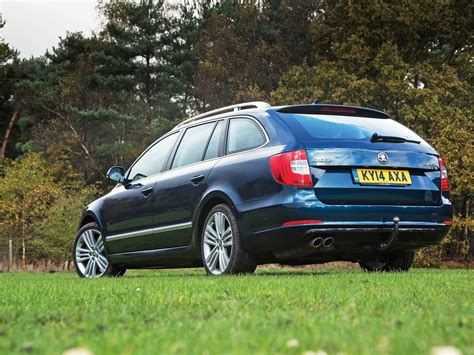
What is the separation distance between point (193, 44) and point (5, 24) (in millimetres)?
12191

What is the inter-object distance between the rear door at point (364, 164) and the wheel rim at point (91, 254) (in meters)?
3.91

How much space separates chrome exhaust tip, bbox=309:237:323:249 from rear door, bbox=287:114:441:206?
1.25 feet

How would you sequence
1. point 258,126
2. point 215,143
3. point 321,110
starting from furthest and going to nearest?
point 215,143
point 321,110
point 258,126

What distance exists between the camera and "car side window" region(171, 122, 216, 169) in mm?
9273

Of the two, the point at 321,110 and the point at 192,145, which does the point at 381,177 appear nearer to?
the point at 321,110

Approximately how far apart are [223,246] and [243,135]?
119 centimetres

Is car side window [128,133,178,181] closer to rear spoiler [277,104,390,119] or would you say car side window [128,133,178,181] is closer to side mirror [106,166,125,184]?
side mirror [106,166,125,184]

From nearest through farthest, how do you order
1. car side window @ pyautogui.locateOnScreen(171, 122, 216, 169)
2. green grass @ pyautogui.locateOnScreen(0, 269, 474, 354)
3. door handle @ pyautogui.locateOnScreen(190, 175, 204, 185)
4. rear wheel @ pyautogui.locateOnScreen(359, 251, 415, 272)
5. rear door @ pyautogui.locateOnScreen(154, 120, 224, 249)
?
1. green grass @ pyautogui.locateOnScreen(0, 269, 474, 354)
2. door handle @ pyautogui.locateOnScreen(190, 175, 204, 185)
3. rear door @ pyautogui.locateOnScreen(154, 120, 224, 249)
4. car side window @ pyautogui.locateOnScreen(171, 122, 216, 169)
5. rear wheel @ pyautogui.locateOnScreen(359, 251, 415, 272)

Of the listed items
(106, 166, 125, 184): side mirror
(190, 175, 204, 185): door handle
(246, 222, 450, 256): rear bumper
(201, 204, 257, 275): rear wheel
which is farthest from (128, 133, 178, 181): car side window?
(246, 222, 450, 256): rear bumper

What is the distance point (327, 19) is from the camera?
3516 centimetres

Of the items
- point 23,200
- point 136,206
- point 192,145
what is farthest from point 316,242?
point 23,200

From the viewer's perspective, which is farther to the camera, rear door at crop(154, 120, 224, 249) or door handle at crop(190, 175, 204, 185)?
rear door at crop(154, 120, 224, 249)

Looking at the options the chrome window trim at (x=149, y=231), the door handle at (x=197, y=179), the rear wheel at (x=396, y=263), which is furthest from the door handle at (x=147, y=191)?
the rear wheel at (x=396, y=263)

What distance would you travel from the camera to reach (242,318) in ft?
13.3
